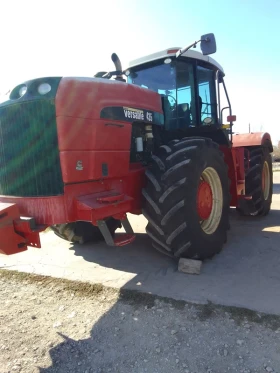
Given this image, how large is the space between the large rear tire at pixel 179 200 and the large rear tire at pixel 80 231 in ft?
3.77

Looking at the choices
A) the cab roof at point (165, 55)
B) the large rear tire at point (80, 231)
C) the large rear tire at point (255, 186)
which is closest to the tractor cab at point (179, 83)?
the cab roof at point (165, 55)

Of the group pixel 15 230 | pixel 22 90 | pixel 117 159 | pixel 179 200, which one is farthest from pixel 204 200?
pixel 22 90

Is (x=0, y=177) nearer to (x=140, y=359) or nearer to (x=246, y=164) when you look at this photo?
(x=140, y=359)

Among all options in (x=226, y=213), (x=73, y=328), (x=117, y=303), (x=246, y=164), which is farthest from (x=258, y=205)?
(x=73, y=328)

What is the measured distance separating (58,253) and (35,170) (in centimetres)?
205

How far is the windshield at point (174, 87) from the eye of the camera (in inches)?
175

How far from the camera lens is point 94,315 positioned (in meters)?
2.92

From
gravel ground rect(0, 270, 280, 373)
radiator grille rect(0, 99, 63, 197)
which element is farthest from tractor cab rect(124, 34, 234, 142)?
gravel ground rect(0, 270, 280, 373)

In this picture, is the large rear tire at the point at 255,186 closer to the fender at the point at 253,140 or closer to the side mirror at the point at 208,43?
the fender at the point at 253,140

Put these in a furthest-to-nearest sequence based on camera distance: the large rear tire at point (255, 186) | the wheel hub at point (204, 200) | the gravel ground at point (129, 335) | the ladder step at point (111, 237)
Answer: the large rear tire at point (255, 186), the wheel hub at point (204, 200), the ladder step at point (111, 237), the gravel ground at point (129, 335)

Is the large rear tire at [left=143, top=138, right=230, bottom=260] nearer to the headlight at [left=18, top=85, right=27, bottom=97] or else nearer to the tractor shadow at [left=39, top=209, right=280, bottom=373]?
the tractor shadow at [left=39, top=209, right=280, bottom=373]

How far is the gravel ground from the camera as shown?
2.22 m

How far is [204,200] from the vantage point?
396 cm

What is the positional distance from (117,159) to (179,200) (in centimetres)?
80
